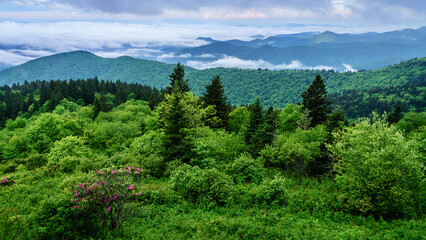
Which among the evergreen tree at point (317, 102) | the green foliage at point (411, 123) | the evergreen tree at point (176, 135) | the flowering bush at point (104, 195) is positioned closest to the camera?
the flowering bush at point (104, 195)

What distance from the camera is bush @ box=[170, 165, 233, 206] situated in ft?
56.2

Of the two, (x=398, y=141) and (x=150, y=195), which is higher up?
(x=398, y=141)

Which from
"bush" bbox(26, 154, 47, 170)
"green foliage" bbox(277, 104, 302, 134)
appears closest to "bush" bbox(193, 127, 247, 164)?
"green foliage" bbox(277, 104, 302, 134)

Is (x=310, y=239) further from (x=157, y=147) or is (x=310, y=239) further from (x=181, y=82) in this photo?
(x=181, y=82)

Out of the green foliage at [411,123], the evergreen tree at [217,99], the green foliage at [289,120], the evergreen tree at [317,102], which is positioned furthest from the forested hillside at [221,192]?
the green foliage at [411,123]

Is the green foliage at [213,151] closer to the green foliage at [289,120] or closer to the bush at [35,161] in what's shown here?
the green foliage at [289,120]

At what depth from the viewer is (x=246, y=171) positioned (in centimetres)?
2242

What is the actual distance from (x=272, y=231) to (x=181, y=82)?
117 feet

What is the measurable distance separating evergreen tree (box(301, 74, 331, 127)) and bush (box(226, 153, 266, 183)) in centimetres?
1874

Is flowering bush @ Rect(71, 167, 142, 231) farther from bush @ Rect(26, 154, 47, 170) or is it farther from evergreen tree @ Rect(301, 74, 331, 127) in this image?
evergreen tree @ Rect(301, 74, 331, 127)

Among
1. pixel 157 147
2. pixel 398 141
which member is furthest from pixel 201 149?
pixel 398 141

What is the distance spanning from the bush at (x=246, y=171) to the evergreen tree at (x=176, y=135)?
5.45 m

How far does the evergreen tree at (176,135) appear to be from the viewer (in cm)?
2595

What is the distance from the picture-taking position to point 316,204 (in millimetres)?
17422
